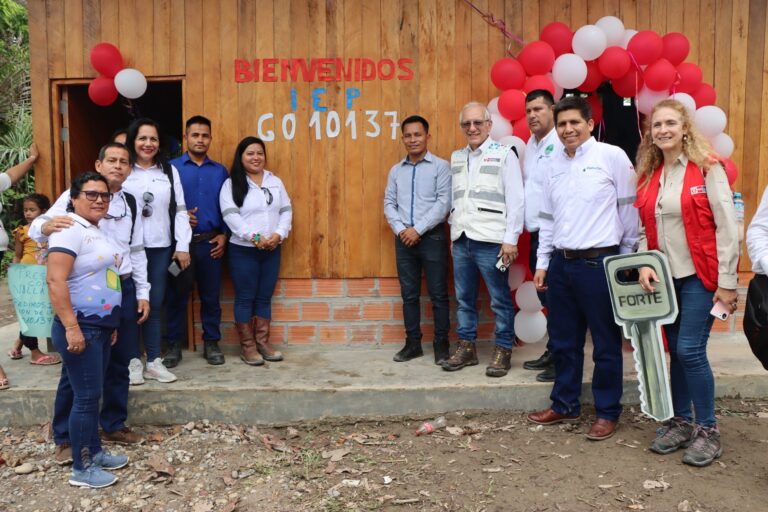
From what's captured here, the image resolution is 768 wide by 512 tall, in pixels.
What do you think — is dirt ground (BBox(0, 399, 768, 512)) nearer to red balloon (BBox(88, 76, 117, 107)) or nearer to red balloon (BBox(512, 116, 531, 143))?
red balloon (BBox(512, 116, 531, 143))

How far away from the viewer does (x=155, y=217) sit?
4363 millimetres

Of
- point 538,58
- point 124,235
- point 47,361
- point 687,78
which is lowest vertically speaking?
point 47,361

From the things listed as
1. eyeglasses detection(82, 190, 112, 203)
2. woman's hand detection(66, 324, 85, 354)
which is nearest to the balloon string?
eyeglasses detection(82, 190, 112, 203)

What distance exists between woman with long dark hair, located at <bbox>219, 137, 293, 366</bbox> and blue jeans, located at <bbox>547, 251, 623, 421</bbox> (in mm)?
2128

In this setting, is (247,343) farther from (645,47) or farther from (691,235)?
(645,47)

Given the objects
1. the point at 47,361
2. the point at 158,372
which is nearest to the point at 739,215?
the point at 158,372

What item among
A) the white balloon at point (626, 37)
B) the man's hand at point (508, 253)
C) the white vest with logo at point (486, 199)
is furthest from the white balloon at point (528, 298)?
the white balloon at point (626, 37)

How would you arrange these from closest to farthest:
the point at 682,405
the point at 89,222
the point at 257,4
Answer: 1. the point at 89,222
2. the point at 682,405
3. the point at 257,4

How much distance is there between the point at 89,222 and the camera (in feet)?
10.7

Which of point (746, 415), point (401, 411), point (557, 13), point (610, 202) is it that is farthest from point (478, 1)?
point (746, 415)

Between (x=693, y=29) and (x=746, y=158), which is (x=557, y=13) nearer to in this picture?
(x=693, y=29)

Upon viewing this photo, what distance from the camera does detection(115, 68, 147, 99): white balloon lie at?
4863 mm

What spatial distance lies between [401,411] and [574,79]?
8.68 feet

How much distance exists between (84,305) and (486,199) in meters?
2.65
